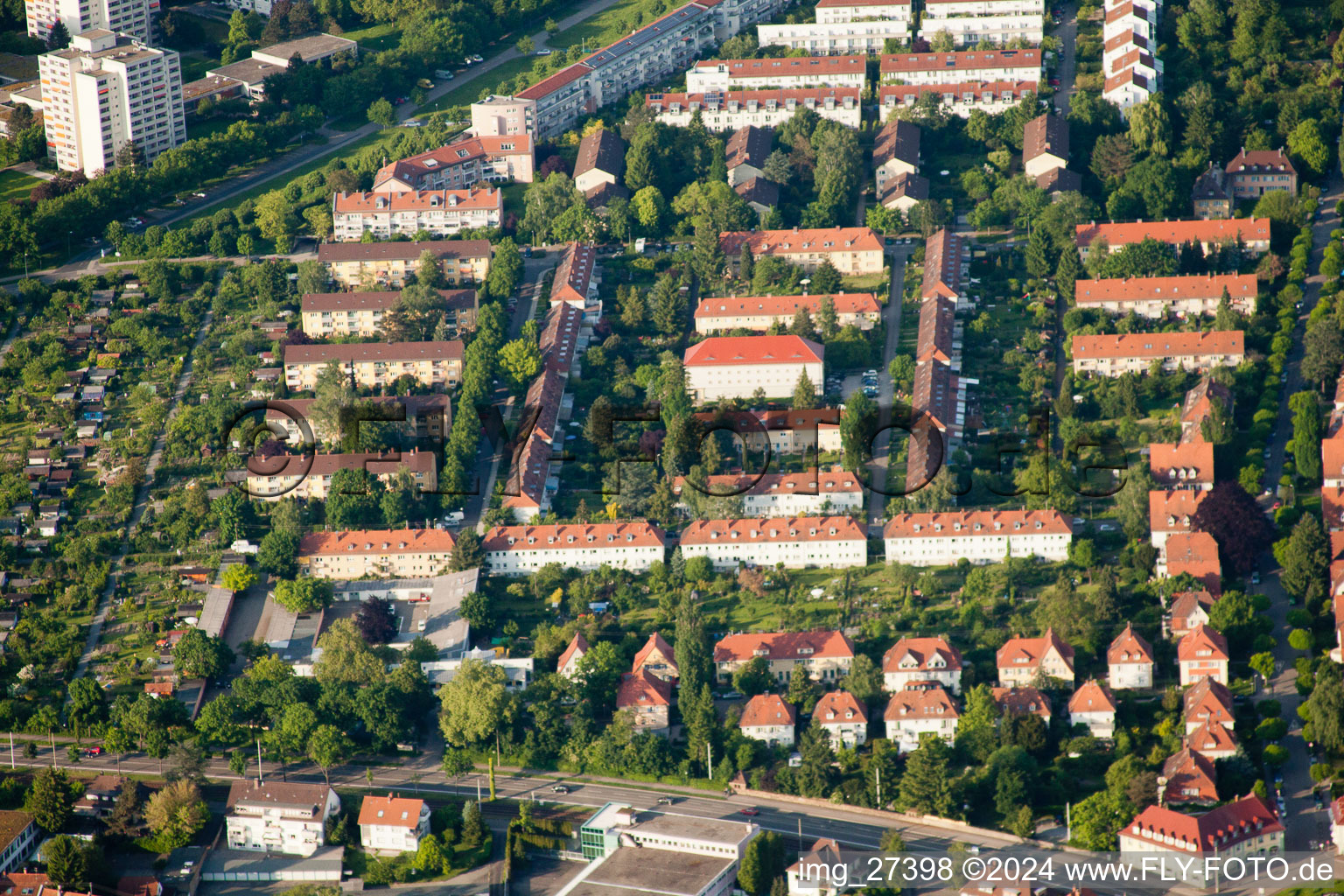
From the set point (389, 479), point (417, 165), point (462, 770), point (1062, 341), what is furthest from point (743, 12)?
point (462, 770)

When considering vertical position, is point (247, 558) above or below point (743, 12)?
below

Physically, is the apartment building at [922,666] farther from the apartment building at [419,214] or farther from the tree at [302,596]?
the apartment building at [419,214]

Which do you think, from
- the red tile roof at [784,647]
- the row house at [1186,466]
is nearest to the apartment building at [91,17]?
the red tile roof at [784,647]

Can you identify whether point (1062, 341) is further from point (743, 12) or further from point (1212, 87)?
point (743, 12)

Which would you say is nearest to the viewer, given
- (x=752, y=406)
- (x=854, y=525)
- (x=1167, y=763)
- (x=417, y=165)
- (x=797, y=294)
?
(x=1167, y=763)

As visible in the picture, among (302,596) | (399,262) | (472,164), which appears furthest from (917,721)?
(472,164)

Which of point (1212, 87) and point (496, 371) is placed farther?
point (1212, 87)
